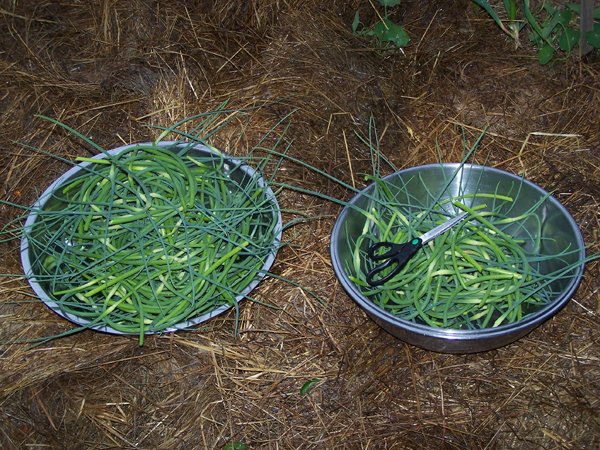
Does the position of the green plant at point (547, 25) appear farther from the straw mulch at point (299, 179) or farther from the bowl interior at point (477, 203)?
the bowl interior at point (477, 203)

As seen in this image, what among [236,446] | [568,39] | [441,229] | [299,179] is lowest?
[236,446]

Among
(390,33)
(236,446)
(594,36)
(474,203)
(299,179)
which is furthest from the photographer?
(390,33)

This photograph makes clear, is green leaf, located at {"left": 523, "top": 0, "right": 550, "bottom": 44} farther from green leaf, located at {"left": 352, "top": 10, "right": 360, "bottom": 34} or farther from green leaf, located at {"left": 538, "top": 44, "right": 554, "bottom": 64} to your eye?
green leaf, located at {"left": 352, "top": 10, "right": 360, "bottom": 34}

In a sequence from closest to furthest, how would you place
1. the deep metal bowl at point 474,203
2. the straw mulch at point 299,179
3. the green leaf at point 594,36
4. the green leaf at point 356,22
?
the deep metal bowl at point 474,203, the straw mulch at point 299,179, the green leaf at point 594,36, the green leaf at point 356,22

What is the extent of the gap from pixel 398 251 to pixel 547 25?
91 cm

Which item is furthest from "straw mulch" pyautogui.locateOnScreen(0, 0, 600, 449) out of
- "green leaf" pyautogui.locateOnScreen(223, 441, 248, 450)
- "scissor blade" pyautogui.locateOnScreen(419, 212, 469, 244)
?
"scissor blade" pyautogui.locateOnScreen(419, 212, 469, 244)

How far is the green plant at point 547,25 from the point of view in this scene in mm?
1951

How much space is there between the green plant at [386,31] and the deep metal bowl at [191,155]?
0.64 m

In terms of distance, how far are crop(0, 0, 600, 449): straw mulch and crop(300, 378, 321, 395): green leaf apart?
0.01 m

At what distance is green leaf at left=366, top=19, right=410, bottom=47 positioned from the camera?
6.65 ft

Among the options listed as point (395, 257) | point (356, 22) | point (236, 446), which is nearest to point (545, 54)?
point (356, 22)

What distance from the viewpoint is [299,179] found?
5.90 feet

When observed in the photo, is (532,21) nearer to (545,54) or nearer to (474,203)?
(545,54)

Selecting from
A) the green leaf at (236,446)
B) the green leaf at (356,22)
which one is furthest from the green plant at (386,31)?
the green leaf at (236,446)
